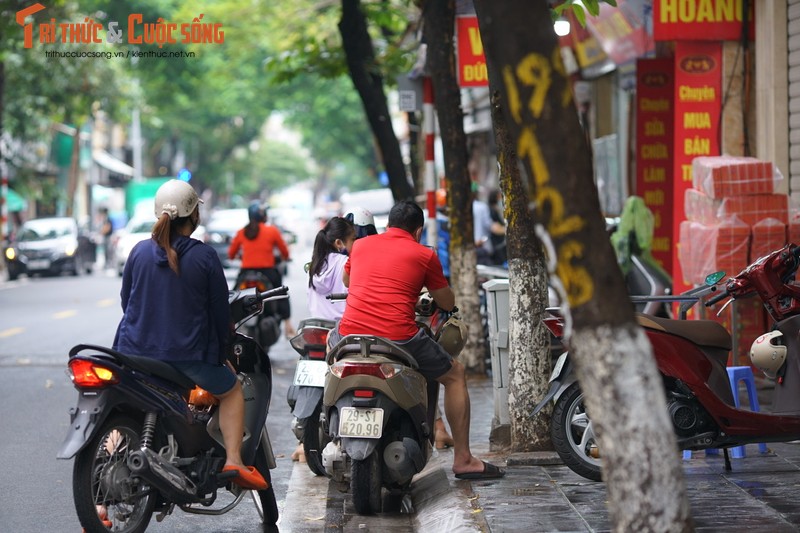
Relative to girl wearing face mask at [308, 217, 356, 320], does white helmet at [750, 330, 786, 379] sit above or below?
below

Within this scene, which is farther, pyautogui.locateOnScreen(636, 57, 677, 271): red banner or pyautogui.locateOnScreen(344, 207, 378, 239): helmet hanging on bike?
pyautogui.locateOnScreen(636, 57, 677, 271): red banner

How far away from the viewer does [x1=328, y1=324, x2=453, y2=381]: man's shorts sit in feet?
22.4

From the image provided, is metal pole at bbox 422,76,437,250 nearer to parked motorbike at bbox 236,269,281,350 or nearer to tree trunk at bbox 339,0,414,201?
tree trunk at bbox 339,0,414,201

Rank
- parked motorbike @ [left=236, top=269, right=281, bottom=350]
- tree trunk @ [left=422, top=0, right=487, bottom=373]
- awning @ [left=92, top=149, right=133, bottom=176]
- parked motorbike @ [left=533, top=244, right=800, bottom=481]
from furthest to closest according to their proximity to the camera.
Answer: awning @ [left=92, top=149, right=133, bottom=176], parked motorbike @ [left=236, top=269, right=281, bottom=350], tree trunk @ [left=422, top=0, right=487, bottom=373], parked motorbike @ [left=533, top=244, right=800, bottom=481]

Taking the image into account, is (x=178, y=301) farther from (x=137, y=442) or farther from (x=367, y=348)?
(x=367, y=348)

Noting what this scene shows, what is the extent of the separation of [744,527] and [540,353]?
232 centimetres

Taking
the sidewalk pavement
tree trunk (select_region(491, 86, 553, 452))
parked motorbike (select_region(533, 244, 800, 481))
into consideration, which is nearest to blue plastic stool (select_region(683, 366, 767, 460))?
the sidewalk pavement

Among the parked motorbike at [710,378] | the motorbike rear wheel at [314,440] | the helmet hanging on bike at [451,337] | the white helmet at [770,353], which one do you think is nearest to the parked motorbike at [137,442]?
the motorbike rear wheel at [314,440]

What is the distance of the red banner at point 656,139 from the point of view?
16094 mm

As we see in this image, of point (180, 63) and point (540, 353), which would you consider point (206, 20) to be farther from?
point (540, 353)

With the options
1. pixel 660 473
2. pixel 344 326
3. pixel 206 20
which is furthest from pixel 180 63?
pixel 660 473

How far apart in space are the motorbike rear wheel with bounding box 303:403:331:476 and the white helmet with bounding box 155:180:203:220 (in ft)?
6.23

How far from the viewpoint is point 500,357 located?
8.59m

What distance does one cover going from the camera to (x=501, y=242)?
17.6 metres
